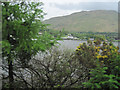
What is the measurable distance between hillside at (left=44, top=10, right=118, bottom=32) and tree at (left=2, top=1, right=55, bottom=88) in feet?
2.21

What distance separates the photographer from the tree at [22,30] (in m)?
2.05

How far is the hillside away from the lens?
3.22m

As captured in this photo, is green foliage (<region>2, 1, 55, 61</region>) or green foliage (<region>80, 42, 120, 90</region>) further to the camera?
green foliage (<region>2, 1, 55, 61</region>)

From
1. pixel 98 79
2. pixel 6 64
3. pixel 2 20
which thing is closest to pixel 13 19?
pixel 2 20

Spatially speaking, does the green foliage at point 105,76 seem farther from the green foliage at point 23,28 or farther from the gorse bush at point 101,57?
the green foliage at point 23,28

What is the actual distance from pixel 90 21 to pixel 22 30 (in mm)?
2370

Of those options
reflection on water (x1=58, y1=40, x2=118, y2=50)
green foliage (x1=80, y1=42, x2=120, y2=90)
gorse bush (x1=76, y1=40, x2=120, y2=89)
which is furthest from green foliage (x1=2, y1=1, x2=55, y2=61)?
green foliage (x1=80, y1=42, x2=120, y2=90)

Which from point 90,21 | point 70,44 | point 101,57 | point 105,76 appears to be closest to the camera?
point 105,76

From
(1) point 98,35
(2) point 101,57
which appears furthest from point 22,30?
(1) point 98,35

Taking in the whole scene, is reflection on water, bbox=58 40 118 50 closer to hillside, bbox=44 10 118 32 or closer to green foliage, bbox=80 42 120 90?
hillside, bbox=44 10 118 32

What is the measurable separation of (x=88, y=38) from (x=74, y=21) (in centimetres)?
91

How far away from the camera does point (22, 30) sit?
6.64ft

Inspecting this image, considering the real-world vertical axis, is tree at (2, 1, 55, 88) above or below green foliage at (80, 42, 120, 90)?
above

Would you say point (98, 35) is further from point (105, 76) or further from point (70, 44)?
point (105, 76)
